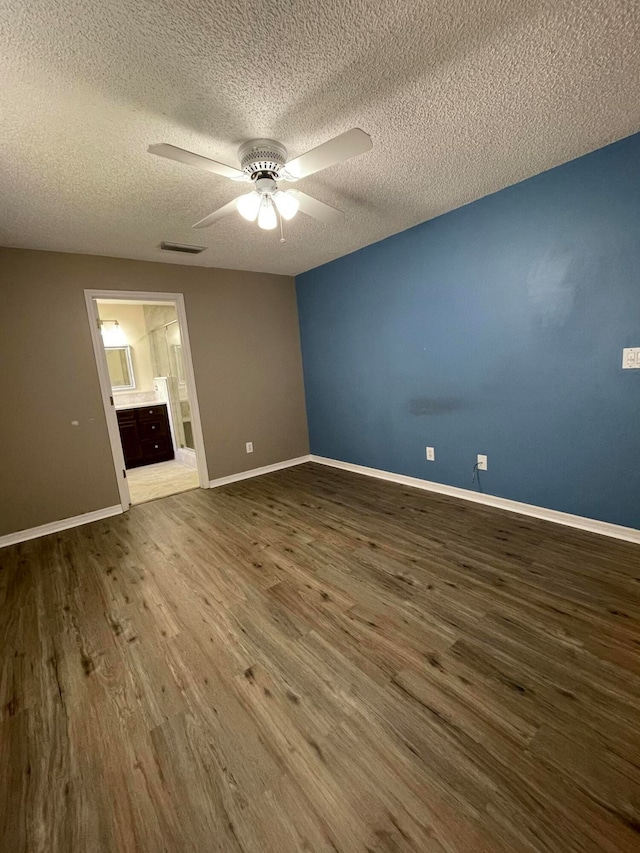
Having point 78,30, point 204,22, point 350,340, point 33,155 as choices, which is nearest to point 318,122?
point 204,22

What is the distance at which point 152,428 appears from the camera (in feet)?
17.4

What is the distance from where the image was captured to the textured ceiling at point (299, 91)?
1197 millimetres

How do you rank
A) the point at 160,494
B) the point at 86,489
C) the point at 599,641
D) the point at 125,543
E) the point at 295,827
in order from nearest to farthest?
the point at 295,827 → the point at 599,641 → the point at 125,543 → the point at 86,489 → the point at 160,494

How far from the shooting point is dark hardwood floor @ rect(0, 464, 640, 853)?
3.33 ft

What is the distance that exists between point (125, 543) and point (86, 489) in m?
0.87

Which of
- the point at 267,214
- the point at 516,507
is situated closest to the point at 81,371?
the point at 267,214

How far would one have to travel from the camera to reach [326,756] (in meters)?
1.18

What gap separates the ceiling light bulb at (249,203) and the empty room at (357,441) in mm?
47

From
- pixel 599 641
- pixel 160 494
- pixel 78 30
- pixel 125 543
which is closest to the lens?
pixel 78 30

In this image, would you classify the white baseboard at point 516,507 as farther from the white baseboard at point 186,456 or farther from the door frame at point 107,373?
the white baseboard at point 186,456

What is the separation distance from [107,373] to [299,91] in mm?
2869

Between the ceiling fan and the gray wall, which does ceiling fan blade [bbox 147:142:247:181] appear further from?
the gray wall

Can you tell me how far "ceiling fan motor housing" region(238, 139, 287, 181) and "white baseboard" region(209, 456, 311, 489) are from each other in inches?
122

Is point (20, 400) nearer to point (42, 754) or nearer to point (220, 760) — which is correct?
point (42, 754)
